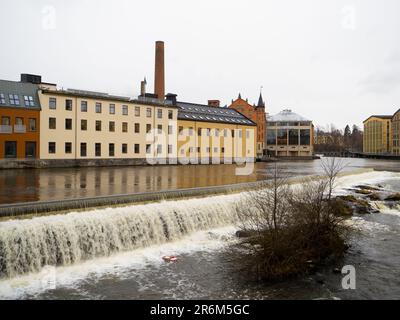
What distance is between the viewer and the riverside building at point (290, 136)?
103312 mm

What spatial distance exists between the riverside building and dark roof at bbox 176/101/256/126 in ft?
121

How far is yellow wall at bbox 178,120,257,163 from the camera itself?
54.8m

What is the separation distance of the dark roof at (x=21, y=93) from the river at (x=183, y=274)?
27.6m

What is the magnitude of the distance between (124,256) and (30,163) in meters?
28.0

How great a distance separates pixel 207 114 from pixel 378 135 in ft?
306

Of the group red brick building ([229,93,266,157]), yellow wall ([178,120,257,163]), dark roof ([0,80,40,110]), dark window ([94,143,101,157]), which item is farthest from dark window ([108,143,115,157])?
red brick building ([229,93,266,157])

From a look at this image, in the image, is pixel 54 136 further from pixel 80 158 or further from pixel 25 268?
pixel 25 268

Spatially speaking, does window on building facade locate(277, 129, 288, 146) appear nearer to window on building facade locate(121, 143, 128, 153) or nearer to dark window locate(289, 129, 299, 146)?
dark window locate(289, 129, 299, 146)

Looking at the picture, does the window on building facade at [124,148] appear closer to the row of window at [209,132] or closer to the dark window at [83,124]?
the dark window at [83,124]

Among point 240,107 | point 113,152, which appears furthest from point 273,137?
point 113,152

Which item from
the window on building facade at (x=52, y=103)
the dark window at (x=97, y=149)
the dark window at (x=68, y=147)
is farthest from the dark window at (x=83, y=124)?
the window on building facade at (x=52, y=103)

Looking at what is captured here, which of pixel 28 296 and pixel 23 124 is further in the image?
pixel 23 124

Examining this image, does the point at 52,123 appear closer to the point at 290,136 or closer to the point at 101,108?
the point at 101,108

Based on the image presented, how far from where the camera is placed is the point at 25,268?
11.4 metres
